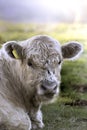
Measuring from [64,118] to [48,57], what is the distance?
5.11 feet

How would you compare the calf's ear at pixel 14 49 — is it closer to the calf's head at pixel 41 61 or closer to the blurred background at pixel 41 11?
the calf's head at pixel 41 61

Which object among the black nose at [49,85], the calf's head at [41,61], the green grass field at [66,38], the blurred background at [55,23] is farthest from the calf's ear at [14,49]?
the blurred background at [55,23]

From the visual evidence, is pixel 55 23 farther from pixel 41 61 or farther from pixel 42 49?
pixel 41 61

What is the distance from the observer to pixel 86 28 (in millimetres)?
7480

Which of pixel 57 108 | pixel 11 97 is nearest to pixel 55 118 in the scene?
pixel 57 108

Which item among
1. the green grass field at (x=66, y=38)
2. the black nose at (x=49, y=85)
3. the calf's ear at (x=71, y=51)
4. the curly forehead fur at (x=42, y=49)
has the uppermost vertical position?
the curly forehead fur at (x=42, y=49)

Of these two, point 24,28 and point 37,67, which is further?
point 24,28

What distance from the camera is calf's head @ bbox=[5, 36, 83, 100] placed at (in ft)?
12.9

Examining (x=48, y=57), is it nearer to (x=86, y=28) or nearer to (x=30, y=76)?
(x=30, y=76)

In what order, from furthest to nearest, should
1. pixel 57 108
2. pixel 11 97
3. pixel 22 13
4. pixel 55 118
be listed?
pixel 22 13 < pixel 57 108 < pixel 55 118 < pixel 11 97

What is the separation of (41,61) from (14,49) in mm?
349

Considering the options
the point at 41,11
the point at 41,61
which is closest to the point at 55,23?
the point at 41,11

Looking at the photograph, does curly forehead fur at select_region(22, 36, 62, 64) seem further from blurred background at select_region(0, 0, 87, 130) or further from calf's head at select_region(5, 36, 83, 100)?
blurred background at select_region(0, 0, 87, 130)

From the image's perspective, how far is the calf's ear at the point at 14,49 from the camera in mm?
4133
